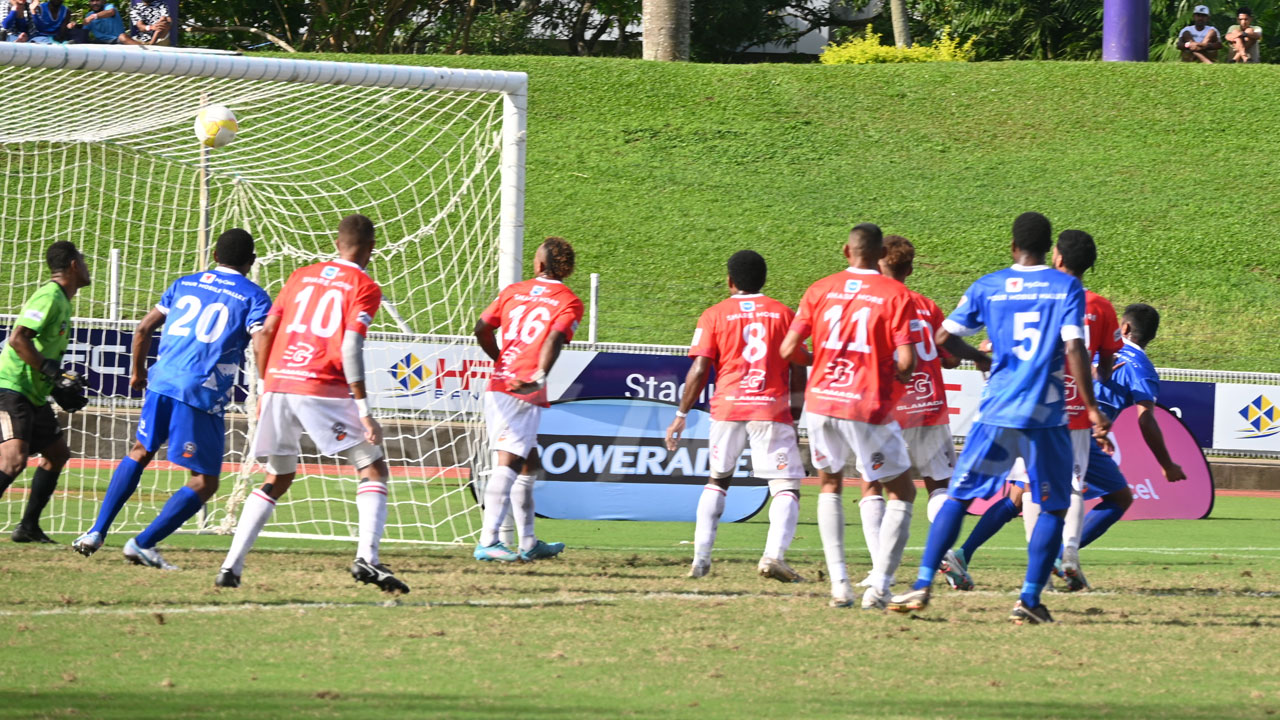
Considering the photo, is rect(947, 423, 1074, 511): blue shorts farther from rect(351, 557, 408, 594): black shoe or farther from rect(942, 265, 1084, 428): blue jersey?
rect(351, 557, 408, 594): black shoe

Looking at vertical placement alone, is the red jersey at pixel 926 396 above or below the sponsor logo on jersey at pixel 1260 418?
above

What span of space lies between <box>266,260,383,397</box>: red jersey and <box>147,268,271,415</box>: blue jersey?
755 millimetres

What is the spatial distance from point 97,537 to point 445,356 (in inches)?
251

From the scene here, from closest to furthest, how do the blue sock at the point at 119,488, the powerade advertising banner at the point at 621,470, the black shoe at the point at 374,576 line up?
the black shoe at the point at 374,576, the blue sock at the point at 119,488, the powerade advertising banner at the point at 621,470

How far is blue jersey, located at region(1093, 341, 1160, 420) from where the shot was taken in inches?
330

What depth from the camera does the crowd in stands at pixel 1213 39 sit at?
29656mm

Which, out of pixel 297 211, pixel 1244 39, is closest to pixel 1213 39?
pixel 1244 39

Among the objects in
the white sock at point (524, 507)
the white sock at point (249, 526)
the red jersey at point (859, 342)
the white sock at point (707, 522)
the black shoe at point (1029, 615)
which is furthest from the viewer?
the white sock at point (524, 507)

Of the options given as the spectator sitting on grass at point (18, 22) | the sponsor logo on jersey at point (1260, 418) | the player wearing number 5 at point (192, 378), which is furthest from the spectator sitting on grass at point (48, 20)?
the sponsor logo on jersey at point (1260, 418)

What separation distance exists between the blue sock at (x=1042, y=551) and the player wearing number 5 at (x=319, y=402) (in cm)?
291

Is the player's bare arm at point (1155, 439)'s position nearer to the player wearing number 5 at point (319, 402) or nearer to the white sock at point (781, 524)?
the white sock at point (781, 524)

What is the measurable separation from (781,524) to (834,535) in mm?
1037

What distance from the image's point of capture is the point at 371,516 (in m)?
7.09

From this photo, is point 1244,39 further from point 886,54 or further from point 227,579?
point 227,579
